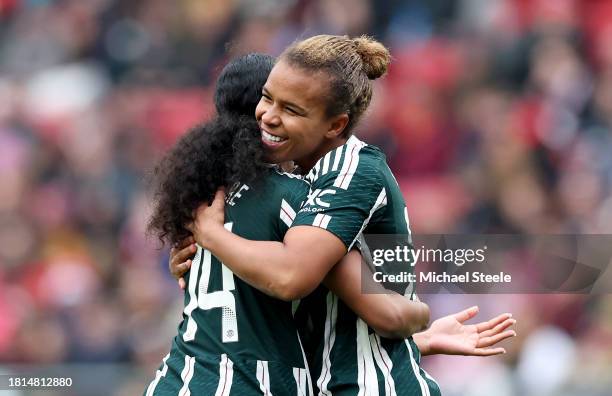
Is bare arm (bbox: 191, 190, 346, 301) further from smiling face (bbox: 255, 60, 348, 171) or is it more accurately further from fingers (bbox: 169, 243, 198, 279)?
smiling face (bbox: 255, 60, 348, 171)

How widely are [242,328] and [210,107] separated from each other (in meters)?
3.90

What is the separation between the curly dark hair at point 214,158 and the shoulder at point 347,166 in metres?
0.16

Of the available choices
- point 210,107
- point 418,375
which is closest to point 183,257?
point 418,375

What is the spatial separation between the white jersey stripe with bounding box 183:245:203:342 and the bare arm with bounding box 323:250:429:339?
0.36 metres

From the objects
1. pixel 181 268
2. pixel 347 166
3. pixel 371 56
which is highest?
pixel 371 56

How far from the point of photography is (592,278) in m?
6.06

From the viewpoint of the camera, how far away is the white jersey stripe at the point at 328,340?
277 cm

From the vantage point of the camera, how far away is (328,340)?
279cm

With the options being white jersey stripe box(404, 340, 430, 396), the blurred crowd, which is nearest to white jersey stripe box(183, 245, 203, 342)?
white jersey stripe box(404, 340, 430, 396)

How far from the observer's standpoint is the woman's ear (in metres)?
2.88

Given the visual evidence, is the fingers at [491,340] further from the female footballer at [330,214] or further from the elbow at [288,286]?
the elbow at [288,286]

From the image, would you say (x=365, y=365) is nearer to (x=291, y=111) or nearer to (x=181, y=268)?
(x=181, y=268)

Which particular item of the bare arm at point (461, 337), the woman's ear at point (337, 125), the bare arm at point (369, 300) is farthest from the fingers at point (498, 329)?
the woman's ear at point (337, 125)

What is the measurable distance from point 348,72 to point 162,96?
4.43 m
